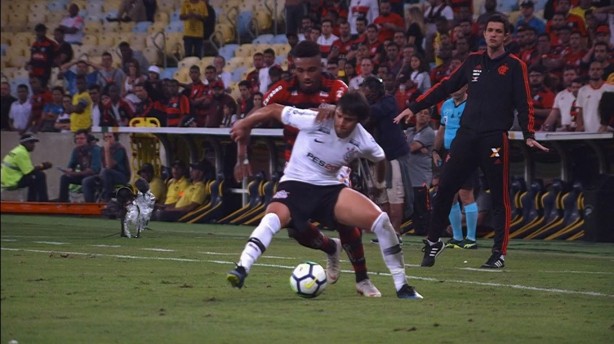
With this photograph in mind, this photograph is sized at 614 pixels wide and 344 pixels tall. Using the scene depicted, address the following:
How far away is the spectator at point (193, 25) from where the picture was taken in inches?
1083

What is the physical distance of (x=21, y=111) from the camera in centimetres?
2814

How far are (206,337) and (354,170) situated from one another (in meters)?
10.6

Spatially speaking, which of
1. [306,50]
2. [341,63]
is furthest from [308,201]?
[341,63]

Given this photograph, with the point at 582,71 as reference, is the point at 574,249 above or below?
below

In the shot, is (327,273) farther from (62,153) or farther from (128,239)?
(62,153)

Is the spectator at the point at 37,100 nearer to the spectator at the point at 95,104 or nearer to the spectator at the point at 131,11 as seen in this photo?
the spectator at the point at 95,104

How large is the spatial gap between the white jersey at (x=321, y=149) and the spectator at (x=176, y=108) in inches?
540

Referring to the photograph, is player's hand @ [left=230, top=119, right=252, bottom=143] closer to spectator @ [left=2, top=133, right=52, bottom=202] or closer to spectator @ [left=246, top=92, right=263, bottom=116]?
spectator @ [left=246, top=92, right=263, bottom=116]

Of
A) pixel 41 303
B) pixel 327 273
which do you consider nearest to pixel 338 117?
pixel 327 273

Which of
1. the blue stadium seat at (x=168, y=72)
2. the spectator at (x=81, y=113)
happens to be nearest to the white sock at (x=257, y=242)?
the spectator at (x=81, y=113)

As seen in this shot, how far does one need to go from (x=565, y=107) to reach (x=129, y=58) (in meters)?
11.6

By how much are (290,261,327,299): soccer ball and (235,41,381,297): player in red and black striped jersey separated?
389mm

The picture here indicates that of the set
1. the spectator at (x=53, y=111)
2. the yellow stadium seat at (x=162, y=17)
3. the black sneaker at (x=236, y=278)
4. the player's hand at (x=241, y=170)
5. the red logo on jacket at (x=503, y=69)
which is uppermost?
the red logo on jacket at (x=503, y=69)

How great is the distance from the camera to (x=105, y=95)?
2616 cm
